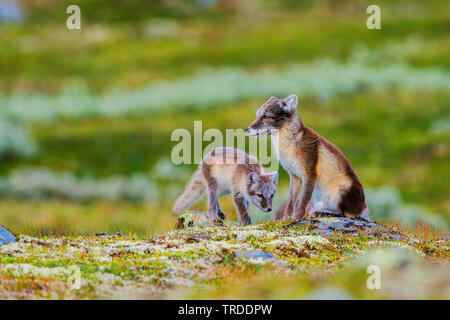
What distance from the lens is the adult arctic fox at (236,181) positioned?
1367cm

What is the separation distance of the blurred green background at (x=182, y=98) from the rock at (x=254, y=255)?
3398 mm

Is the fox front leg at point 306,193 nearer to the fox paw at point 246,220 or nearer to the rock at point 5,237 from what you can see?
the fox paw at point 246,220

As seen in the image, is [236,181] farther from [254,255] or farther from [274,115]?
[254,255]

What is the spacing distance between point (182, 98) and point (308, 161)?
2822cm

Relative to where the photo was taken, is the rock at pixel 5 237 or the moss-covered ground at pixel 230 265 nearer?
the moss-covered ground at pixel 230 265

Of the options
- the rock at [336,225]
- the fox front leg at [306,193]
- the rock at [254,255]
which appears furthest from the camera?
the fox front leg at [306,193]

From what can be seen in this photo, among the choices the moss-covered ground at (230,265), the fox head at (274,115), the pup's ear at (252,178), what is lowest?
the moss-covered ground at (230,265)

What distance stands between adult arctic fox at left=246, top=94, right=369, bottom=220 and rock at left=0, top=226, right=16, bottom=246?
473 cm

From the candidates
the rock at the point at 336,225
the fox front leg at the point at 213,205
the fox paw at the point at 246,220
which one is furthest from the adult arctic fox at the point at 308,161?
the fox front leg at the point at 213,205

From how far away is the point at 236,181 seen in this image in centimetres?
1397

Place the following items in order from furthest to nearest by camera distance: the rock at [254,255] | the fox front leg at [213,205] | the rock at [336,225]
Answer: the fox front leg at [213,205]
the rock at [336,225]
the rock at [254,255]

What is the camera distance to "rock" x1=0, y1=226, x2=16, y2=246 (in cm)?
1143

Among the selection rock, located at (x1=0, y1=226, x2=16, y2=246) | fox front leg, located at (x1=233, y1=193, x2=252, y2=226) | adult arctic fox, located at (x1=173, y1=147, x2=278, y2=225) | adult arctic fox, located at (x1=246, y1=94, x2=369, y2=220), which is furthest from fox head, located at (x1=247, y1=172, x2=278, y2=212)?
rock, located at (x1=0, y1=226, x2=16, y2=246)

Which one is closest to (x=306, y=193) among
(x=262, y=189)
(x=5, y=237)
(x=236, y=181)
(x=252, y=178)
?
(x=262, y=189)
